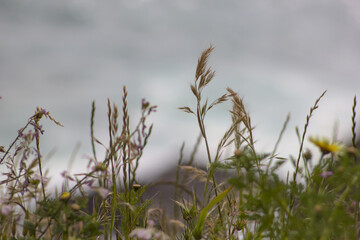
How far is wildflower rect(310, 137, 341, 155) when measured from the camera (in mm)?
1592

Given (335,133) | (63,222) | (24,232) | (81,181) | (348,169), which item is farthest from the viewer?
(335,133)

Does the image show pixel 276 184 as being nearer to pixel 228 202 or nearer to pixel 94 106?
pixel 228 202

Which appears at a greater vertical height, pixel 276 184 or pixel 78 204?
pixel 276 184

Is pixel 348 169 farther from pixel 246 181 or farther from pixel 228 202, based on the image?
pixel 228 202

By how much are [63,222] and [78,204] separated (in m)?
0.09

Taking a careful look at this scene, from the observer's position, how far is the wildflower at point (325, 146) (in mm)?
1592

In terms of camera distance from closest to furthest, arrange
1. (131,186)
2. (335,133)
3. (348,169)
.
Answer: (348,169)
(131,186)
(335,133)

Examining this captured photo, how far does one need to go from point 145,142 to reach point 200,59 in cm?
81

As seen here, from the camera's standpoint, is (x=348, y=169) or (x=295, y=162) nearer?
(x=348, y=169)

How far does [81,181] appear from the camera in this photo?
72.0 inches

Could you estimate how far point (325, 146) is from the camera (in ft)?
5.25

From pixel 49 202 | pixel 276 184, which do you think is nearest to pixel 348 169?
pixel 276 184

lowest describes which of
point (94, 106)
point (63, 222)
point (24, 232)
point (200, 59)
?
point (24, 232)

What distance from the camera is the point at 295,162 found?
81.9 inches
